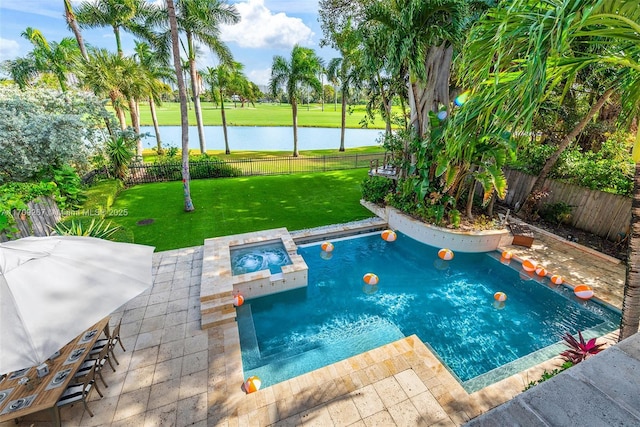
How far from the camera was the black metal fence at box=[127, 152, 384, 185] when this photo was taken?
16562 millimetres

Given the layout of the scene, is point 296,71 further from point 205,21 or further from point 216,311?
point 216,311

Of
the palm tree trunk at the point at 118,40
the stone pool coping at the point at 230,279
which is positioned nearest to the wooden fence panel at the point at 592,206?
the stone pool coping at the point at 230,279

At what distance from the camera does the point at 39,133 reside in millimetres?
10242

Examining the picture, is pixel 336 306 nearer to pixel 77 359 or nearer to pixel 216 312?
pixel 216 312

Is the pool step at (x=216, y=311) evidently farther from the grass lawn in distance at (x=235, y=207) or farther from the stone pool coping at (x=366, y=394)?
the grass lawn in distance at (x=235, y=207)

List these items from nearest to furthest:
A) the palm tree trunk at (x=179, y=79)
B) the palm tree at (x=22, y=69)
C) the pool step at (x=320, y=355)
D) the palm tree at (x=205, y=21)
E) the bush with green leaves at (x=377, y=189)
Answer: the pool step at (x=320, y=355) → the palm tree trunk at (x=179, y=79) → the bush with green leaves at (x=377, y=189) → the palm tree at (x=205, y=21) → the palm tree at (x=22, y=69)

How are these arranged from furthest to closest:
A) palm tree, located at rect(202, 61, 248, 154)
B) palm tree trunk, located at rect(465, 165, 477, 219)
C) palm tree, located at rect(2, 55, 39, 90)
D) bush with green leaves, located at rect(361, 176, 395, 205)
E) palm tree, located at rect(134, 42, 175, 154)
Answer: palm tree, located at rect(202, 61, 248, 154) < palm tree, located at rect(134, 42, 175, 154) < palm tree, located at rect(2, 55, 39, 90) < bush with green leaves, located at rect(361, 176, 395, 205) < palm tree trunk, located at rect(465, 165, 477, 219)

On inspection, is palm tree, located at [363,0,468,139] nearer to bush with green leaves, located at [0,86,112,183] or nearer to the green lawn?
bush with green leaves, located at [0,86,112,183]

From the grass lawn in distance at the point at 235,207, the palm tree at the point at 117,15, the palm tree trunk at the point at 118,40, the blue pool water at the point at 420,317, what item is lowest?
the blue pool water at the point at 420,317

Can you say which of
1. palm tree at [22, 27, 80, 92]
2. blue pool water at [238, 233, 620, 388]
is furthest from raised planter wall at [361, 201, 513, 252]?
palm tree at [22, 27, 80, 92]

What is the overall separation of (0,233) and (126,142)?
1071 cm

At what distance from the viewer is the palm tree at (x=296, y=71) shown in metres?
21.7

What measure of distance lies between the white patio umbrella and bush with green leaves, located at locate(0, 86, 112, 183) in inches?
337

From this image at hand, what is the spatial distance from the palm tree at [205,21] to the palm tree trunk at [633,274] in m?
18.3
